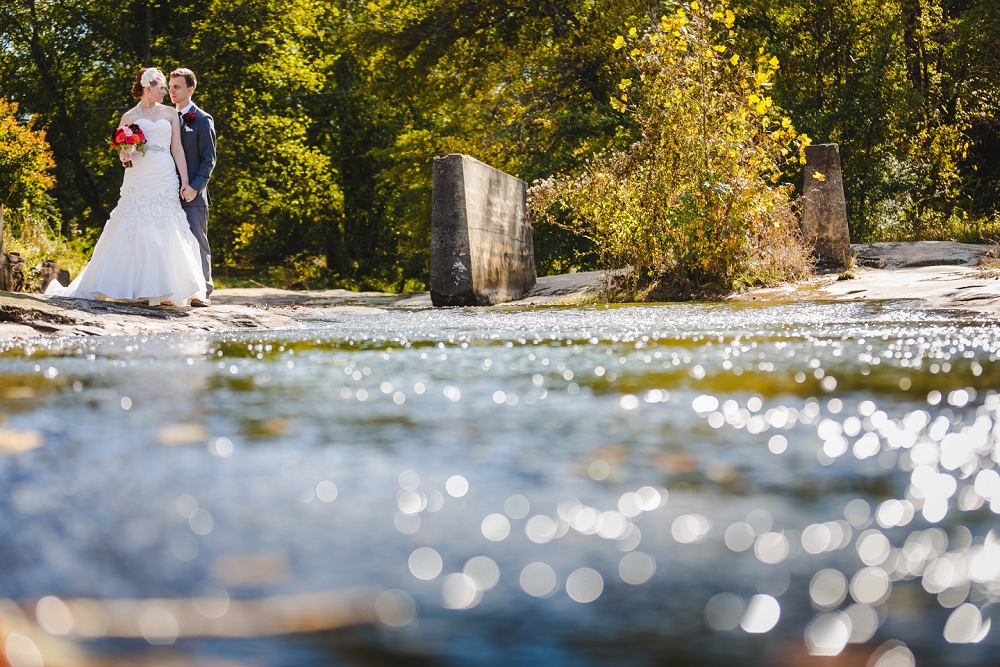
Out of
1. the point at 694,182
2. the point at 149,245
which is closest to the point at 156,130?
the point at 149,245

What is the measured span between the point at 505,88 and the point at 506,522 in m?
21.8

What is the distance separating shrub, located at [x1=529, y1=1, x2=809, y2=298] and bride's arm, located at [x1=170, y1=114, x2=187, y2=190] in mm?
5063

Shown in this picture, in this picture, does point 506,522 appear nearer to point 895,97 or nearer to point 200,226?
point 200,226

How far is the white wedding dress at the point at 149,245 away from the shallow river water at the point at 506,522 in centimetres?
576

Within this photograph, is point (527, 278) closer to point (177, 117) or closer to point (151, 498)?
point (177, 117)

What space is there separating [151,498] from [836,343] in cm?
410

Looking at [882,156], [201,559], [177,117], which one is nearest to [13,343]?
[177,117]

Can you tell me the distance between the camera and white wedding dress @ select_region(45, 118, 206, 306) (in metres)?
8.98

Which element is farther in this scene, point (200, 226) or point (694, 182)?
point (694, 182)

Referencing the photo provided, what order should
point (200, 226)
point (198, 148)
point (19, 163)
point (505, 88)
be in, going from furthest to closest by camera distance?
point (505, 88) < point (19, 163) < point (200, 226) < point (198, 148)

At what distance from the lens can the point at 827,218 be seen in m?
15.2

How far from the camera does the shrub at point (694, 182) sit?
37.5 feet

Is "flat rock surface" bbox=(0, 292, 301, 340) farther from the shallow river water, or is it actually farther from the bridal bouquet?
the shallow river water

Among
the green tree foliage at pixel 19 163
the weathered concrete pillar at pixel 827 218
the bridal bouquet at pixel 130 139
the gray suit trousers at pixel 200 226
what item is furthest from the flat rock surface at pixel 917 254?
the green tree foliage at pixel 19 163
